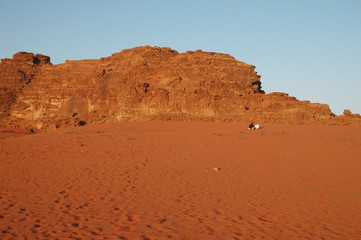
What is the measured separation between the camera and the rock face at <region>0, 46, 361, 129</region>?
93.7ft

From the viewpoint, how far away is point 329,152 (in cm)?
1202

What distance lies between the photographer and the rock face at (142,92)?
2855cm

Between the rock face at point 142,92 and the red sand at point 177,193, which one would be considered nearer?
the red sand at point 177,193

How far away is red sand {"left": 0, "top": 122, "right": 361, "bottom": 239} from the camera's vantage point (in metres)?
4.17

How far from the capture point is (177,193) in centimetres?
616

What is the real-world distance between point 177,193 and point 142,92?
26.6m

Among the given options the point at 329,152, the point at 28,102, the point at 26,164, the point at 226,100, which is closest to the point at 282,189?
the point at 329,152

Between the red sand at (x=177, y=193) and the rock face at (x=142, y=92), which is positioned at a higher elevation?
the rock face at (x=142, y=92)

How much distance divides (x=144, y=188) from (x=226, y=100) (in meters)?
24.4

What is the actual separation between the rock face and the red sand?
662 inches

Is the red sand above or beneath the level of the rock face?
beneath

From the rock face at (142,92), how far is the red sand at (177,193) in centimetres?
1682

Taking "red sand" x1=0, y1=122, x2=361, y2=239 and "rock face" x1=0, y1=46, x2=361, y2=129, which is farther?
"rock face" x1=0, y1=46, x2=361, y2=129

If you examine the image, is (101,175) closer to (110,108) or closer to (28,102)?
(110,108)
